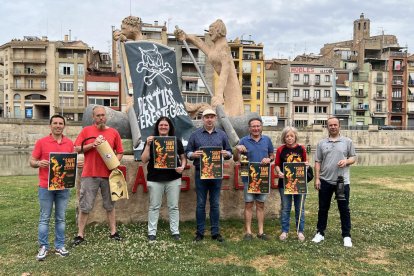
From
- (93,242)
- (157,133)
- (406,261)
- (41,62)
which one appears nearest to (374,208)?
(406,261)

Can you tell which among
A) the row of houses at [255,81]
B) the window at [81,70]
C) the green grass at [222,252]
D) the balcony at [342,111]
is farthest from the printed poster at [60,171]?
the balcony at [342,111]

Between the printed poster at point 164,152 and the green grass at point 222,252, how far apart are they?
117 centimetres

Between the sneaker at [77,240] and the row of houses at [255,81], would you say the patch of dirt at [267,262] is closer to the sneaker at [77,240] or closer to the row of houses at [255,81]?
the sneaker at [77,240]

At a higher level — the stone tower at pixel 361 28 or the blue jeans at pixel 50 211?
the stone tower at pixel 361 28

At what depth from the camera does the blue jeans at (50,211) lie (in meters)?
5.68

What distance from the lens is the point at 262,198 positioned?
6.72 metres

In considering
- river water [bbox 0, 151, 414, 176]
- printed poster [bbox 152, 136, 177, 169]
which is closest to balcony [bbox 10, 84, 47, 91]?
river water [bbox 0, 151, 414, 176]

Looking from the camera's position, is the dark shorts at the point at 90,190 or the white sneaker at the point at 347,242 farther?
the white sneaker at the point at 347,242

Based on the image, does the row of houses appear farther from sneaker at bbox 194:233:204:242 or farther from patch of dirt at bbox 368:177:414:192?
sneaker at bbox 194:233:204:242

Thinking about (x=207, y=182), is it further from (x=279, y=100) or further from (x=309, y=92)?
(x=309, y=92)

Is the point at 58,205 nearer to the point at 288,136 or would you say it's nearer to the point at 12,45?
the point at 288,136

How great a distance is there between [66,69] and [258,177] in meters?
60.8

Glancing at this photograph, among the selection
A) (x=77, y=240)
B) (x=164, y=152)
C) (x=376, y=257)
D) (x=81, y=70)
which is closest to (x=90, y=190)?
(x=77, y=240)

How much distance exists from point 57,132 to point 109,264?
1.92m
